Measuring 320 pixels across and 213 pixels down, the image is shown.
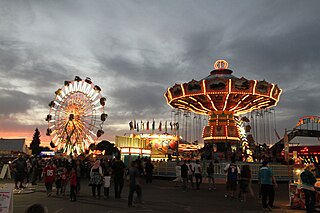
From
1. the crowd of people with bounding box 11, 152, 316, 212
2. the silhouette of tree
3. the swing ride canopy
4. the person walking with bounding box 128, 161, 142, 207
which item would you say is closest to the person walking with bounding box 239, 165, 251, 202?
the crowd of people with bounding box 11, 152, 316, 212

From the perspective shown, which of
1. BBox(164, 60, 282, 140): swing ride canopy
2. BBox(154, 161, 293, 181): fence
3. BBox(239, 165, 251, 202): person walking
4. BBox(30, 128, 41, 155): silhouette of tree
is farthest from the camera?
BBox(30, 128, 41, 155): silhouette of tree

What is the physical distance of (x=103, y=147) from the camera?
9550 centimetres

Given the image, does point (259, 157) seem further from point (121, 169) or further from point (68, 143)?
point (121, 169)

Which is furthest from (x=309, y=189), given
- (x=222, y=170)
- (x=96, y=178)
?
(x=222, y=170)

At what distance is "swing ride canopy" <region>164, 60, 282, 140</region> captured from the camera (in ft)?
98.2

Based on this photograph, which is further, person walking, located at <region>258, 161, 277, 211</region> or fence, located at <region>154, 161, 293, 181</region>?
fence, located at <region>154, 161, 293, 181</region>

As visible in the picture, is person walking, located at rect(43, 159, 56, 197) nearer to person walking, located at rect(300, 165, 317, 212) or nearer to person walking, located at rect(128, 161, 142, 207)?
person walking, located at rect(128, 161, 142, 207)

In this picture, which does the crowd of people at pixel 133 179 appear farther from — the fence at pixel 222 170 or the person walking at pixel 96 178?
the fence at pixel 222 170

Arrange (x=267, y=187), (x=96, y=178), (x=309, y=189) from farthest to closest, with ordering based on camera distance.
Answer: (x=96, y=178) → (x=267, y=187) → (x=309, y=189)

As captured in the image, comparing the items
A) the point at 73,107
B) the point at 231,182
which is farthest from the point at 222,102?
the point at 231,182

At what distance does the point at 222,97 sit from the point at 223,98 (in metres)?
0.20

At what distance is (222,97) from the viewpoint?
32219 mm

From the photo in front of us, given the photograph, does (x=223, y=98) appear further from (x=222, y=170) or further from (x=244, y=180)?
(x=244, y=180)

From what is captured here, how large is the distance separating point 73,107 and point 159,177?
15.1 meters
